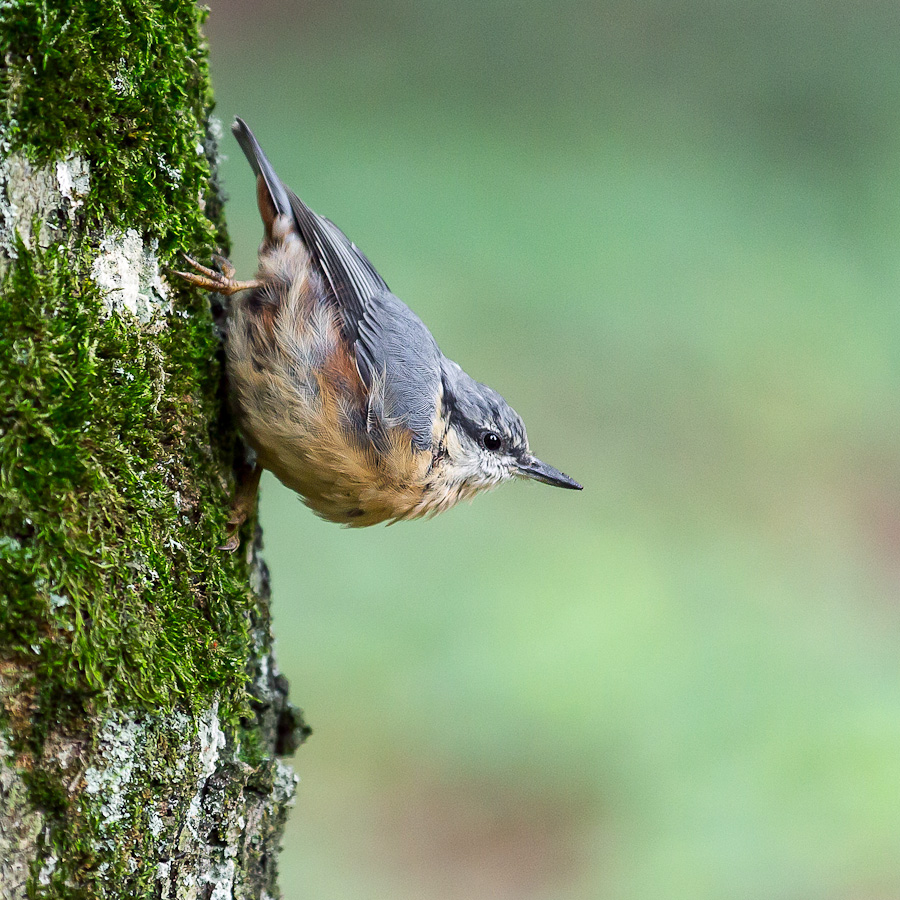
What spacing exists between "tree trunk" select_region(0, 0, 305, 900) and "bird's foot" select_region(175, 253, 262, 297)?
0.13ft

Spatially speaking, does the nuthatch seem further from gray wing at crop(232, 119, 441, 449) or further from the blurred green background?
the blurred green background

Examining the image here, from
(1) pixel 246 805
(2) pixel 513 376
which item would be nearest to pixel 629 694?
(2) pixel 513 376

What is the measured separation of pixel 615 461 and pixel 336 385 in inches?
158

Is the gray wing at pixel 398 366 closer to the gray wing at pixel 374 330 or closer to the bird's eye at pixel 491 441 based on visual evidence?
the gray wing at pixel 374 330

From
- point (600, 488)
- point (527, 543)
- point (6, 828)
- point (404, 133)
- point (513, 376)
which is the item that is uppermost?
point (404, 133)

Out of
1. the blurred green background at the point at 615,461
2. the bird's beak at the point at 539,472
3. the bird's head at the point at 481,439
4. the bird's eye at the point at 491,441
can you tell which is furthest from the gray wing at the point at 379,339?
the blurred green background at the point at 615,461

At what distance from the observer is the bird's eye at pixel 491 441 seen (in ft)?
10.9

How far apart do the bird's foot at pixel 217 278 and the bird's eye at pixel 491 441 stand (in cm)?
101

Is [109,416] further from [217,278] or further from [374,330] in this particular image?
[374,330]

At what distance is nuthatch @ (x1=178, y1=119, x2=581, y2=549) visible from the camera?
265cm

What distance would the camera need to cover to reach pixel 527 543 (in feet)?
18.7

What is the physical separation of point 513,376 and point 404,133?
8.95 feet

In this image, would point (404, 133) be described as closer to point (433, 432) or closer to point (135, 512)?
point (433, 432)

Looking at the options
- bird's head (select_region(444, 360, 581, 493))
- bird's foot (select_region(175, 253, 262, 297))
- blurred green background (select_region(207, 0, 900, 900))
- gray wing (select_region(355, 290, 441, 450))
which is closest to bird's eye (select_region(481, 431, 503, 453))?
bird's head (select_region(444, 360, 581, 493))
